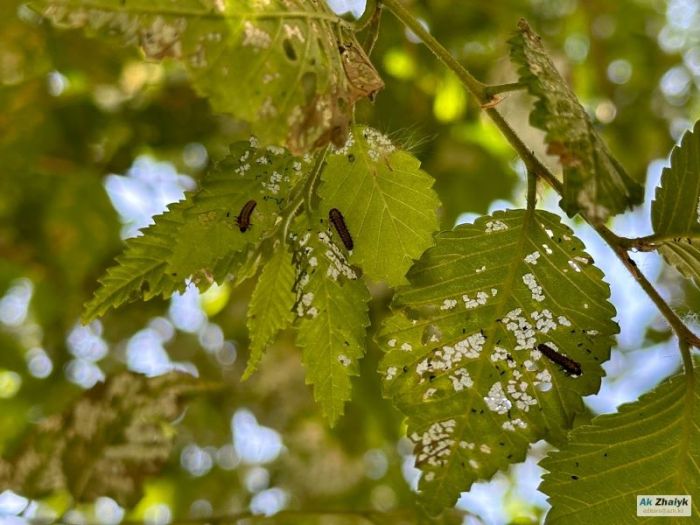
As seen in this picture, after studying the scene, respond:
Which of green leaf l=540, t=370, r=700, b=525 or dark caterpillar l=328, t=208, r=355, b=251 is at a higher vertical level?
dark caterpillar l=328, t=208, r=355, b=251

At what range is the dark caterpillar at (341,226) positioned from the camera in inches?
27.4

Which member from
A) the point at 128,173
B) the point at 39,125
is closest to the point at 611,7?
the point at 128,173

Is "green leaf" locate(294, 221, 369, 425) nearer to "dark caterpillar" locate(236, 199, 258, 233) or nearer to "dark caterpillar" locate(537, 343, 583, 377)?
"dark caterpillar" locate(236, 199, 258, 233)

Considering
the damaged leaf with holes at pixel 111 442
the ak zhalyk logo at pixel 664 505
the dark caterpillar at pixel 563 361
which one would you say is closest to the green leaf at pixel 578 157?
the dark caterpillar at pixel 563 361

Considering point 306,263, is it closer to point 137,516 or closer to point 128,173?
point 128,173

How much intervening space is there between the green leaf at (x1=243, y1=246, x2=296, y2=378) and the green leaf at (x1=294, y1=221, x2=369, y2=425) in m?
0.01

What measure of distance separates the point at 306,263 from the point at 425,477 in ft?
0.70

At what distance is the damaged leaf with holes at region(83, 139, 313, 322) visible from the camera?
26.1 inches

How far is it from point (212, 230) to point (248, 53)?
0.54 ft

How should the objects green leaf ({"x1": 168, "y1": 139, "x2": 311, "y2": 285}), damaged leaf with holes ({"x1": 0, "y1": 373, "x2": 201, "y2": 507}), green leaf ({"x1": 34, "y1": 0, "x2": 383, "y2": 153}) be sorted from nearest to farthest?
green leaf ({"x1": 34, "y1": 0, "x2": 383, "y2": 153})
green leaf ({"x1": 168, "y1": 139, "x2": 311, "y2": 285})
damaged leaf with holes ({"x1": 0, "y1": 373, "x2": 201, "y2": 507})

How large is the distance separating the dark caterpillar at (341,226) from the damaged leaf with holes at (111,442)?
659 mm

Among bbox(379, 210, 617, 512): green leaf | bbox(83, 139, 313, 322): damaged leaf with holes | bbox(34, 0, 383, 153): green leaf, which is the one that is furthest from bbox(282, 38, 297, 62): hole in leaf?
bbox(379, 210, 617, 512): green leaf

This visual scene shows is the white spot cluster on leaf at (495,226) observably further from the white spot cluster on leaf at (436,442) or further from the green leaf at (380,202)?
the white spot cluster on leaf at (436,442)

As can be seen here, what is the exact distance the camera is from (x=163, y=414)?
1.28 metres
